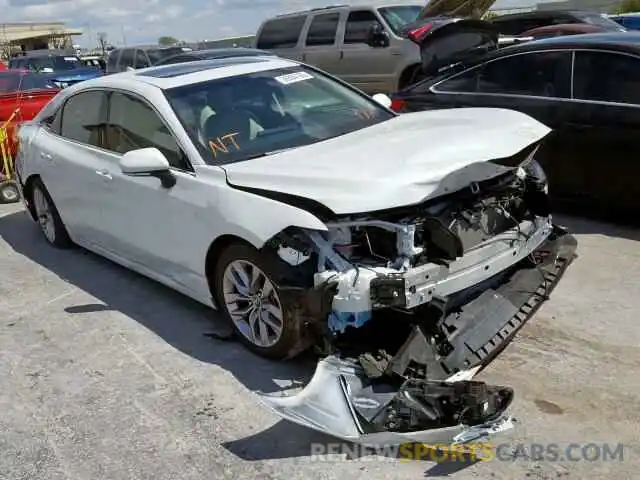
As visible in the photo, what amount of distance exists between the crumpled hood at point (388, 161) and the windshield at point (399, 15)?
8387 millimetres

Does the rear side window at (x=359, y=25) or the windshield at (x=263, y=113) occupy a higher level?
the rear side window at (x=359, y=25)

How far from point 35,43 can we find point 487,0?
1947 inches

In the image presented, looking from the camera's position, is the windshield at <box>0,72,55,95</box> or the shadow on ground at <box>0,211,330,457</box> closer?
the shadow on ground at <box>0,211,330,457</box>

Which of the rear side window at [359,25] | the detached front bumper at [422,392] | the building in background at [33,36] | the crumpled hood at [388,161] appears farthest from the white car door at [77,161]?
the building in background at [33,36]

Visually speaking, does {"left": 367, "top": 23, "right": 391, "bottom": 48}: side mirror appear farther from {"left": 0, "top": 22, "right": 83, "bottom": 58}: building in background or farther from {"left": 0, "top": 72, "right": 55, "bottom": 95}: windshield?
{"left": 0, "top": 22, "right": 83, "bottom": 58}: building in background

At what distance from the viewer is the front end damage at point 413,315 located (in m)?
3.21

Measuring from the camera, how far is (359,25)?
12.9 m

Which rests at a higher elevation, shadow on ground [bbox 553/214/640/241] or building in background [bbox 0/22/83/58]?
building in background [bbox 0/22/83/58]

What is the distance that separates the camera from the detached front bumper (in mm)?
3131

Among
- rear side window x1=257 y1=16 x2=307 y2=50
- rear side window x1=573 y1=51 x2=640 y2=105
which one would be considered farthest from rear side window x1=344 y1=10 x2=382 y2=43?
rear side window x1=573 y1=51 x2=640 y2=105

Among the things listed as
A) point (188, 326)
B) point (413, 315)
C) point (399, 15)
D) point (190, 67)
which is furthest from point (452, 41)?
point (399, 15)

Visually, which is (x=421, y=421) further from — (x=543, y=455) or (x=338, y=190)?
(x=338, y=190)

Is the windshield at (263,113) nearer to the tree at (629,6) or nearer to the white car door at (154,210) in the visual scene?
the white car door at (154,210)

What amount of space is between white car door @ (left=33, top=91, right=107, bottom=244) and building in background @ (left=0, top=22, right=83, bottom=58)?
1810 inches
